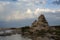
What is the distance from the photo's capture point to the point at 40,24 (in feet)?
14.2

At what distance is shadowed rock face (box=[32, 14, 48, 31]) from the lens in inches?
165

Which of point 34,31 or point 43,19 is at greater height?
point 43,19

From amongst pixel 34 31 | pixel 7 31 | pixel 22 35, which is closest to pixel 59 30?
pixel 34 31

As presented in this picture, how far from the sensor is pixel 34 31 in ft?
13.8

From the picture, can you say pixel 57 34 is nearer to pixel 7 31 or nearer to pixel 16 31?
pixel 16 31

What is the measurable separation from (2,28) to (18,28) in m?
0.49

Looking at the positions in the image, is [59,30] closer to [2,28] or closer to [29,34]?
[29,34]

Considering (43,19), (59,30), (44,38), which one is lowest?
(44,38)

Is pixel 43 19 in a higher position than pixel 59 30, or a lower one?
higher

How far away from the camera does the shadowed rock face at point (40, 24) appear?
13.7ft

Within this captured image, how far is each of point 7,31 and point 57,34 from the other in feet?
5.07

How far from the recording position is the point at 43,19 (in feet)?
14.2

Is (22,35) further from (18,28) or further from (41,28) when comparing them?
(41,28)

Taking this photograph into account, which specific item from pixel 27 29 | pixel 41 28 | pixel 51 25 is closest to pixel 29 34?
pixel 27 29
